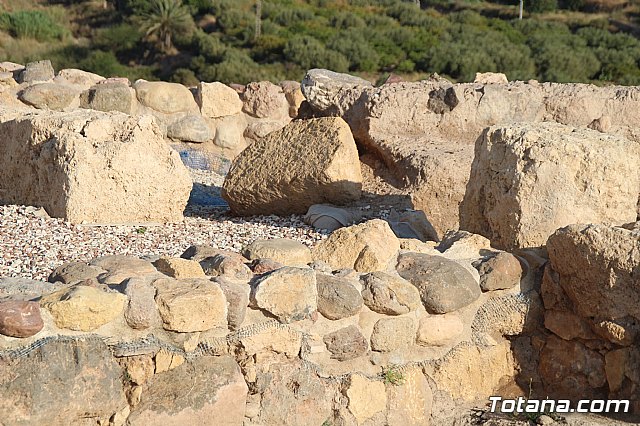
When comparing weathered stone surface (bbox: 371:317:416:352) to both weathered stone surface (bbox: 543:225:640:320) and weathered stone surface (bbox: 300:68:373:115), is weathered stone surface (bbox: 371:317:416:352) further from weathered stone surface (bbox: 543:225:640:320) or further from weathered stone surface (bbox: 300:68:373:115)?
weathered stone surface (bbox: 300:68:373:115)

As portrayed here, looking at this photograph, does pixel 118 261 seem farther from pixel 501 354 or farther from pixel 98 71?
pixel 98 71

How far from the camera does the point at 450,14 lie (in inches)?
1018

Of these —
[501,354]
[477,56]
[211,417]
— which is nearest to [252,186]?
[501,354]

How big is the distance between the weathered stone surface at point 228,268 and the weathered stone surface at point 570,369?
151 cm

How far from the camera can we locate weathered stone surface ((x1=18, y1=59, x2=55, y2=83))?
8648 mm

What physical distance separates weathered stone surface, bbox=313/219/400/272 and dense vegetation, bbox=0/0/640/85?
15154 millimetres

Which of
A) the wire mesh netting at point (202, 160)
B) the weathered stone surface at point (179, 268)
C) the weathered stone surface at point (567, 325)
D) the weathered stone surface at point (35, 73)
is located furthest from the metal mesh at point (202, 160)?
the weathered stone surface at point (567, 325)

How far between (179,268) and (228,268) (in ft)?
0.69

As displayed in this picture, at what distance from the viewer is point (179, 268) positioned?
3492mm

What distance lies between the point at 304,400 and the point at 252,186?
9.63 feet

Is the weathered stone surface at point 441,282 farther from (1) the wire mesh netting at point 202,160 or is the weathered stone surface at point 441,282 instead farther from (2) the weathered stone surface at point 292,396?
(1) the wire mesh netting at point 202,160

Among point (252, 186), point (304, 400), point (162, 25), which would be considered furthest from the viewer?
point (162, 25)

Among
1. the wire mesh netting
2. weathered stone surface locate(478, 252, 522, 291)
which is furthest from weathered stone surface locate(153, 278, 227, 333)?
the wire mesh netting

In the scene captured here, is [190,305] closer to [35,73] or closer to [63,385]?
[63,385]
